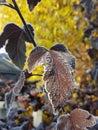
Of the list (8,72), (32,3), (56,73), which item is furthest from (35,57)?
(8,72)

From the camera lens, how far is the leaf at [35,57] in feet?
2.42

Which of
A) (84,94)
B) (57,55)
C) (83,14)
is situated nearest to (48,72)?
(57,55)

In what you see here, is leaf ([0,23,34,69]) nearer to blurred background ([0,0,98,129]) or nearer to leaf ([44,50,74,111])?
leaf ([44,50,74,111])

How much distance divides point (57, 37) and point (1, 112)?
2.10 meters

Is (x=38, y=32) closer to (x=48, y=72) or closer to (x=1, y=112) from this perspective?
(x=1, y=112)

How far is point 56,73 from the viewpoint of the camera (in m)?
0.68

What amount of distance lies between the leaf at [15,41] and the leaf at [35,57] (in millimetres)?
149

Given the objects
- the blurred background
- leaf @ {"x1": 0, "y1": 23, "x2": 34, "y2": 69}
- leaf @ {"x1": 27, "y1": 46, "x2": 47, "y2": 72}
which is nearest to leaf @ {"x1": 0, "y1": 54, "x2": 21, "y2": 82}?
the blurred background

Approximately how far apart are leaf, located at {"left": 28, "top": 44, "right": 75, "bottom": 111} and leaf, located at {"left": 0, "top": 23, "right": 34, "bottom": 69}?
17 cm

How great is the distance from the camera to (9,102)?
2.98ft

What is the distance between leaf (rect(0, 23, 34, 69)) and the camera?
2.95ft

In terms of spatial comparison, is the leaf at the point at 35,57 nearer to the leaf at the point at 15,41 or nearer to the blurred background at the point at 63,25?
the leaf at the point at 15,41

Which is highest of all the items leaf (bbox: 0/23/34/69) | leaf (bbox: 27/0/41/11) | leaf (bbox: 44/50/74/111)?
leaf (bbox: 27/0/41/11)

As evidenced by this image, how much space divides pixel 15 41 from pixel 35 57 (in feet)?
0.58
